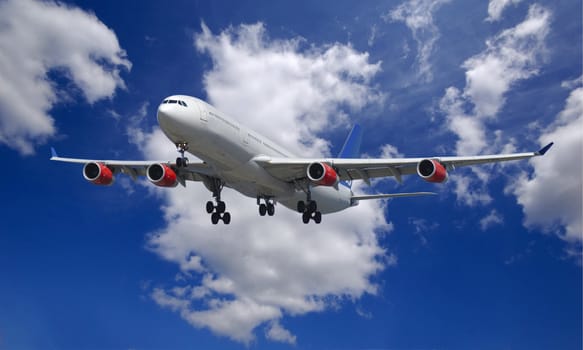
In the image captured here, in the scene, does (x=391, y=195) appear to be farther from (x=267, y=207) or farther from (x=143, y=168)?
(x=143, y=168)

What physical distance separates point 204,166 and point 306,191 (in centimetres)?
671

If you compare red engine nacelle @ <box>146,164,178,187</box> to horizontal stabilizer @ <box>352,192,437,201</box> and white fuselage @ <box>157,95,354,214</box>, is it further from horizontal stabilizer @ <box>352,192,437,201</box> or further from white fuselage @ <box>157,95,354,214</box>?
horizontal stabilizer @ <box>352,192,437,201</box>

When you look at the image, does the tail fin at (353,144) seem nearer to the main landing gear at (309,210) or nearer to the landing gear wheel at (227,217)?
the main landing gear at (309,210)

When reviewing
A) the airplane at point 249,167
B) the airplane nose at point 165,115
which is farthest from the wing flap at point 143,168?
the airplane nose at point 165,115

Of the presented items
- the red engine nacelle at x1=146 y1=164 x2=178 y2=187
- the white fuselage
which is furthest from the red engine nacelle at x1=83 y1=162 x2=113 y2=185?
the white fuselage

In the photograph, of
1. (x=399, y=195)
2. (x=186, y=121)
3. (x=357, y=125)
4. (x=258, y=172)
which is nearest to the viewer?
(x=186, y=121)

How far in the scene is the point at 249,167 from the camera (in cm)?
3231

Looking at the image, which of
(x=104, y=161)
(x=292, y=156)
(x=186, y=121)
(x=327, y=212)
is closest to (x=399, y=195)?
(x=327, y=212)

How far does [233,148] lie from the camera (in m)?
30.9

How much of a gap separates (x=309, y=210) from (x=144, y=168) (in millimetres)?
11344

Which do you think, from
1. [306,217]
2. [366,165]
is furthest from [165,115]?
[306,217]

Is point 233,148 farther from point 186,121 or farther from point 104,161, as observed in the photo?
point 104,161

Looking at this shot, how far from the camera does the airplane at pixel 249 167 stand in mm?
28859

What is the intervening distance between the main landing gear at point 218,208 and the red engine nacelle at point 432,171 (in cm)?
1340
